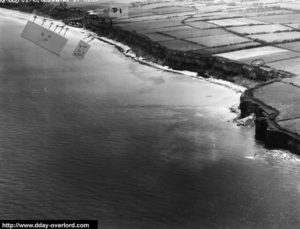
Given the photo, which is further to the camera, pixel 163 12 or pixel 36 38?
pixel 163 12

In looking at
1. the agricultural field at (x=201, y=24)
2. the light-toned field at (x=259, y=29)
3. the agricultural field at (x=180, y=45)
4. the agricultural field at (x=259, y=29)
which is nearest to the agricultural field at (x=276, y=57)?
the agricultural field at (x=180, y=45)

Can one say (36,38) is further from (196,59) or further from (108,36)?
(196,59)

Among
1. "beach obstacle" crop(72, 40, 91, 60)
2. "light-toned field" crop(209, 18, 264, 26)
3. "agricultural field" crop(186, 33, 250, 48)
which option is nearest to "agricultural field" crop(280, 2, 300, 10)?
"light-toned field" crop(209, 18, 264, 26)

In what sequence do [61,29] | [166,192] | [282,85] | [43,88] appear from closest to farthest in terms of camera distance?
[166,192]
[282,85]
[43,88]
[61,29]

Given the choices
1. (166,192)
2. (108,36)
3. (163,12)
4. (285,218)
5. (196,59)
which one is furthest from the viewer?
(163,12)

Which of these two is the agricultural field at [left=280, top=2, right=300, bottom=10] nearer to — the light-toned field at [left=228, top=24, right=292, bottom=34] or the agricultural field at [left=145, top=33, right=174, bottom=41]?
the light-toned field at [left=228, top=24, right=292, bottom=34]

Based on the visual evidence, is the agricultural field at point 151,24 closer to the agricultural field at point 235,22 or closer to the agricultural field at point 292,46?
the agricultural field at point 235,22

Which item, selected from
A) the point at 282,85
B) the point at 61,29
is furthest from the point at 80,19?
the point at 282,85

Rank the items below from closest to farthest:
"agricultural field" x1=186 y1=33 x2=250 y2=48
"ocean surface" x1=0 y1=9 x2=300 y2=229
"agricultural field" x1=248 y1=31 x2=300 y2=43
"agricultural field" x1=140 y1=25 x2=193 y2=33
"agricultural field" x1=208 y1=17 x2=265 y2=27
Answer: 1. "ocean surface" x1=0 y1=9 x2=300 y2=229
2. "agricultural field" x1=186 y1=33 x2=250 y2=48
3. "agricultural field" x1=248 y1=31 x2=300 y2=43
4. "agricultural field" x1=140 y1=25 x2=193 y2=33
5. "agricultural field" x1=208 y1=17 x2=265 y2=27

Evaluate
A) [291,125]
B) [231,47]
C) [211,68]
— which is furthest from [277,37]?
[291,125]
